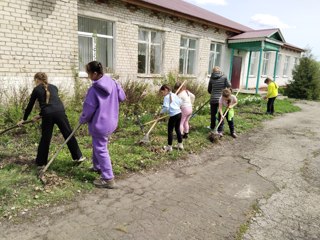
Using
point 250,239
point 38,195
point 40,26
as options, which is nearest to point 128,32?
point 40,26

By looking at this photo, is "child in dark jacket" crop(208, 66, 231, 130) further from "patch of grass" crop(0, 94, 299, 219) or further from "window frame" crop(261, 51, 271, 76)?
"window frame" crop(261, 51, 271, 76)

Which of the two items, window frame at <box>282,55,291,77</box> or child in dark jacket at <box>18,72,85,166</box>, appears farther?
window frame at <box>282,55,291,77</box>

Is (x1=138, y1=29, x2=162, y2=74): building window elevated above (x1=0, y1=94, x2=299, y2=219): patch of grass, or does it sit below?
above

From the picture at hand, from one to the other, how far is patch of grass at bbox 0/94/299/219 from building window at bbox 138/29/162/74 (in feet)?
13.7

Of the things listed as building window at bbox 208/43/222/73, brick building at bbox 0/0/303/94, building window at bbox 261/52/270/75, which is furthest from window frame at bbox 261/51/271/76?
building window at bbox 208/43/222/73

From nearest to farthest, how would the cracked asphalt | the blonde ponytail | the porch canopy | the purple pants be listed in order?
the cracked asphalt, the purple pants, the blonde ponytail, the porch canopy

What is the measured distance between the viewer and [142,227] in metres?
2.98

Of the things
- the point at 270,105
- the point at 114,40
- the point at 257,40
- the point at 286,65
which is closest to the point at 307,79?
the point at 257,40

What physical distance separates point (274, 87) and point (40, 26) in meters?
7.95

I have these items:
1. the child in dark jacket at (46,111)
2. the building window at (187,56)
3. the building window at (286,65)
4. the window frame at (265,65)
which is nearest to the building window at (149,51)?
the building window at (187,56)

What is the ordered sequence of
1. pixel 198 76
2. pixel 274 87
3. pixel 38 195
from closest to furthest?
pixel 38 195
pixel 274 87
pixel 198 76

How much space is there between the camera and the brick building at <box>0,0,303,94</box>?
687 cm

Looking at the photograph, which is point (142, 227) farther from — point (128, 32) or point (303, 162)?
point (128, 32)

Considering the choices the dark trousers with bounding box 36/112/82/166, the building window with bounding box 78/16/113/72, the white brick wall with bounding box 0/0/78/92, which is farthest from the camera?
the building window with bounding box 78/16/113/72
